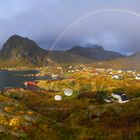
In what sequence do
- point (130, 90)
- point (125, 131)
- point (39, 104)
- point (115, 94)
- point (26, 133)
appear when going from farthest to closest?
point (130, 90) → point (115, 94) → point (39, 104) → point (26, 133) → point (125, 131)

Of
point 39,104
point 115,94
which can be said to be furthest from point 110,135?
point 115,94

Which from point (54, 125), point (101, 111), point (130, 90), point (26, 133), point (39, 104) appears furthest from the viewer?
point (130, 90)

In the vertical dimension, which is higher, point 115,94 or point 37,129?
point 37,129

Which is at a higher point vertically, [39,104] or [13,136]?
[13,136]

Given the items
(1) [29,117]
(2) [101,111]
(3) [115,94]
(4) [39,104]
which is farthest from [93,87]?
(1) [29,117]

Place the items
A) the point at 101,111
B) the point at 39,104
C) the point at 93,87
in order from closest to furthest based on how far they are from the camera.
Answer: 1. the point at 101,111
2. the point at 39,104
3. the point at 93,87

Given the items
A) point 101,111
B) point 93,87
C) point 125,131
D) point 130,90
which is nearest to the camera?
point 125,131

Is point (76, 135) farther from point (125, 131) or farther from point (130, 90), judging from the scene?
point (130, 90)

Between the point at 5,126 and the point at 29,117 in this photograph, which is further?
the point at 29,117

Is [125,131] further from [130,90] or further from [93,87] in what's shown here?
[93,87]
